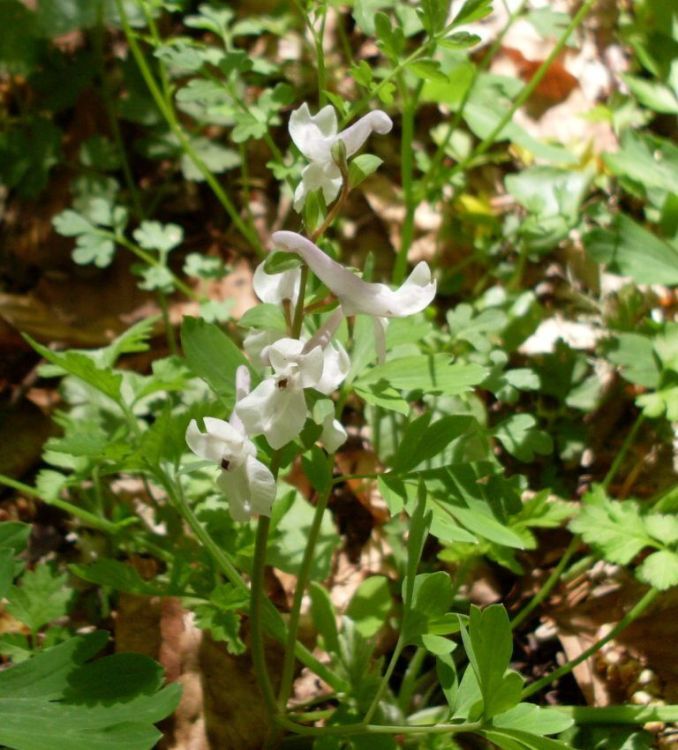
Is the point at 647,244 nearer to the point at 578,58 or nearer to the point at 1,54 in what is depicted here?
the point at 578,58

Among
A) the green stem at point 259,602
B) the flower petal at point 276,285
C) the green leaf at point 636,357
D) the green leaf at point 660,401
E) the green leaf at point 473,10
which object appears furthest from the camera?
the green leaf at point 636,357

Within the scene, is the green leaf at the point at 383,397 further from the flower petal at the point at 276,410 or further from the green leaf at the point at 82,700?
the green leaf at the point at 82,700

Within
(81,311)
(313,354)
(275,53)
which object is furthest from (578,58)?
(313,354)

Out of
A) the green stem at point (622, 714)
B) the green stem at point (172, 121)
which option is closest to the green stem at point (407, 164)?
the green stem at point (172, 121)

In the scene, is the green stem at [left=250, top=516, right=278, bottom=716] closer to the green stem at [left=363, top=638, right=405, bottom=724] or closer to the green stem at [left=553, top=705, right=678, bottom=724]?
the green stem at [left=363, top=638, right=405, bottom=724]

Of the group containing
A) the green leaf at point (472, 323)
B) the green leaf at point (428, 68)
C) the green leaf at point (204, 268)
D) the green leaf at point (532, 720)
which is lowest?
the green leaf at point (532, 720)

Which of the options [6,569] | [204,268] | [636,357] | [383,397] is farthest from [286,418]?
[204,268]
